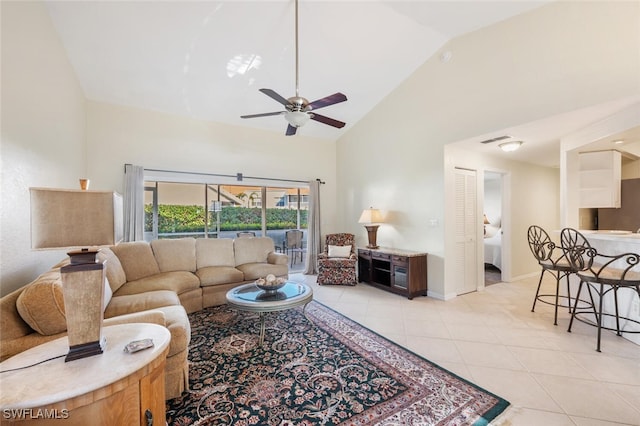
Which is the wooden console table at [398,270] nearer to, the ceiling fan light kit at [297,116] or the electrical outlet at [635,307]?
the electrical outlet at [635,307]

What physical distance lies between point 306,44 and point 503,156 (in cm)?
383

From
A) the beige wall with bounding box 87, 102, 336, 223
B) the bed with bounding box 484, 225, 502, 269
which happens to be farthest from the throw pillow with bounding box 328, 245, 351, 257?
the bed with bounding box 484, 225, 502, 269

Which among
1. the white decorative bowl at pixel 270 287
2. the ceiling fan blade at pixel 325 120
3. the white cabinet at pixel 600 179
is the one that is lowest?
the white decorative bowl at pixel 270 287

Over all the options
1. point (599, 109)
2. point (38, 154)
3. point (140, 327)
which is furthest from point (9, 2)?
point (599, 109)

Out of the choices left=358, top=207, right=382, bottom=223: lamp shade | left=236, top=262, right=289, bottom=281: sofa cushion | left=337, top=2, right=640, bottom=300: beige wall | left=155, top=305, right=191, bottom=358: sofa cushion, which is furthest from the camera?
left=358, top=207, right=382, bottom=223: lamp shade

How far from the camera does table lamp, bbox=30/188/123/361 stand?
42.7 inches

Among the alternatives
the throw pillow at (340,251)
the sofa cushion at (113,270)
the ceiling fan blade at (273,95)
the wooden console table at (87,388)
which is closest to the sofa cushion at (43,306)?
the wooden console table at (87,388)

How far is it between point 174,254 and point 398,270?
3.49m

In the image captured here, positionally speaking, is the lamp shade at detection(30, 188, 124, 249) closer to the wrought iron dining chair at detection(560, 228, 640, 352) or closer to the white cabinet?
the wrought iron dining chair at detection(560, 228, 640, 352)

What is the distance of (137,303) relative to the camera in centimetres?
243

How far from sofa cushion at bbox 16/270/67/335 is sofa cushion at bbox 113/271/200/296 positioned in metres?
1.54

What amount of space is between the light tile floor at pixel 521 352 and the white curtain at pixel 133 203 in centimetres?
319

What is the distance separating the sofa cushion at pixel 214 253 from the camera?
406 cm

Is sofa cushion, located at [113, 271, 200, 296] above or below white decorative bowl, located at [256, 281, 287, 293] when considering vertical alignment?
below
